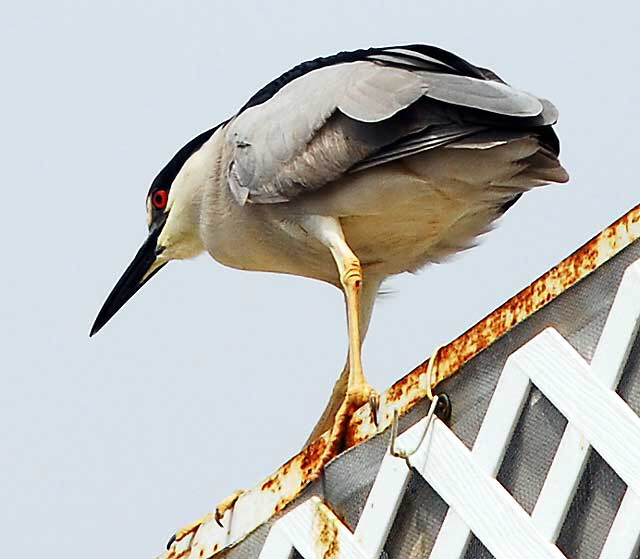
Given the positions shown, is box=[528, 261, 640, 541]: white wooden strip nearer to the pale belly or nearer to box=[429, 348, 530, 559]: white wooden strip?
box=[429, 348, 530, 559]: white wooden strip

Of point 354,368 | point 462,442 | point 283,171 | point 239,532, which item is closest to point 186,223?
point 283,171

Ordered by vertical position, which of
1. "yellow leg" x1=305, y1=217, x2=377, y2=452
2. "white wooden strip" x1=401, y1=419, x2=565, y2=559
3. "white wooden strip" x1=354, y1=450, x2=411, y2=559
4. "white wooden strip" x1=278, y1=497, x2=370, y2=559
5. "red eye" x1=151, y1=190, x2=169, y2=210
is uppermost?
"white wooden strip" x1=401, y1=419, x2=565, y2=559

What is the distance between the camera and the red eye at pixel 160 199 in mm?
5121

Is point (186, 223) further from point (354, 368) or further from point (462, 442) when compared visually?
point (462, 442)

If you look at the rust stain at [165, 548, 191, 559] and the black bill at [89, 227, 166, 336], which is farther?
the black bill at [89, 227, 166, 336]

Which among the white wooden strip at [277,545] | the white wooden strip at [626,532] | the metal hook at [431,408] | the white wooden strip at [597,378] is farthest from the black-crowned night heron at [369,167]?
the white wooden strip at [626,532]

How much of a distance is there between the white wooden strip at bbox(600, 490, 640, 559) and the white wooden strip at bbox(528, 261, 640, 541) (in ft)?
0.35

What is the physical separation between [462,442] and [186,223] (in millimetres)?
2480

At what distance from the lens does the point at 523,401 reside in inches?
96.2

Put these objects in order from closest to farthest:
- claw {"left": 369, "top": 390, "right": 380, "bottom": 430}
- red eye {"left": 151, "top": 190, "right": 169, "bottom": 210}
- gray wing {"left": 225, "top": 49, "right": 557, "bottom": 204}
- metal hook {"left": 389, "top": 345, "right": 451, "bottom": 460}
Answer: metal hook {"left": 389, "top": 345, "right": 451, "bottom": 460}
claw {"left": 369, "top": 390, "right": 380, "bottom": 430}
gray wing {"left": 225, "top": 49, "right": 557, "bottom": 204}
red eye {"left": 151, "top": 190, "right": 169, "bottom": 210}

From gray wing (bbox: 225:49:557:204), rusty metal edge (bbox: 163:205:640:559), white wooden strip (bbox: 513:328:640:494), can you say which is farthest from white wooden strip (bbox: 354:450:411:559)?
gray wing (bbox: 225:49:557:204)

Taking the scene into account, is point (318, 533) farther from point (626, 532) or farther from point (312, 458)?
point (626, 532)

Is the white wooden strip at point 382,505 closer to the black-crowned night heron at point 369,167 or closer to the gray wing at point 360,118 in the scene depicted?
the black-crowned night heron at point 369,167

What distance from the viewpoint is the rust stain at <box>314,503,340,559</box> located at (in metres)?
2.74
